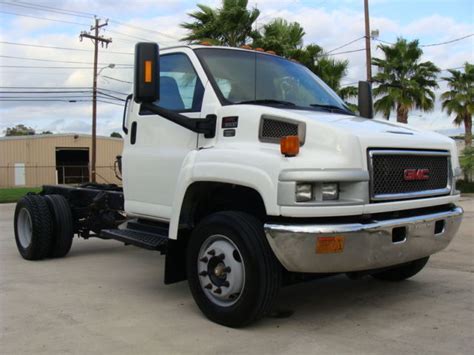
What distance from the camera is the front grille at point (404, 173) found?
159 inches

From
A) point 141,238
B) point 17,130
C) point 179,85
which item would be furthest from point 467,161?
point 17,130

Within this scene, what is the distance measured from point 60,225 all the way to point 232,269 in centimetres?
375

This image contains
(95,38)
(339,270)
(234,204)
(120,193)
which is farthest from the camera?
(95,38)

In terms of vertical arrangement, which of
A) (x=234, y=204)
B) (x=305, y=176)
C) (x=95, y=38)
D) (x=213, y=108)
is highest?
(x=95, y=38)

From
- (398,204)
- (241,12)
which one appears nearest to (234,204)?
(398,204)

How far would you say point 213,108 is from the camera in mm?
4688

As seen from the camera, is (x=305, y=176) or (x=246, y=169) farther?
(x=246, y=169)

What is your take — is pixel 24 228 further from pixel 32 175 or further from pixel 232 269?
pixel 32 175

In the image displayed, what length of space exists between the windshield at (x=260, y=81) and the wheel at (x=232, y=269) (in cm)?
117

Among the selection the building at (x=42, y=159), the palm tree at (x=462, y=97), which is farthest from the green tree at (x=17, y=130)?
the palm tree at (x=462, y=97)

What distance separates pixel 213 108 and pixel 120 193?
2.67 m

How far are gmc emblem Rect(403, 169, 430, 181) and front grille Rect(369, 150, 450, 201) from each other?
11 mm

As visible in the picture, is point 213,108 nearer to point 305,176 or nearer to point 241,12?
point 305,176

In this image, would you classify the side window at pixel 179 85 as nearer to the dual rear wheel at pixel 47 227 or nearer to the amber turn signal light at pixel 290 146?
the amber turn signal light at pixel 290 146
